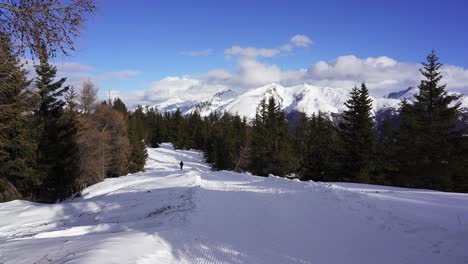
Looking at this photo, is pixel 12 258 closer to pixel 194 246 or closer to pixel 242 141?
pixel 194 246

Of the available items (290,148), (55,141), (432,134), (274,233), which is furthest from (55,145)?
(432,134)

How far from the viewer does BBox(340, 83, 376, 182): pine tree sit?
3130 cm

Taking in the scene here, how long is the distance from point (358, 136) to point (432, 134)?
6121mm

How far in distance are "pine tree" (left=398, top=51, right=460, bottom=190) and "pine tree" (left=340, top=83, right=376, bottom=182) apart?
3.78m

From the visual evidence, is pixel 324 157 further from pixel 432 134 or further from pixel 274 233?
pixel 274 233

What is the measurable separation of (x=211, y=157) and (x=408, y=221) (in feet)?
208

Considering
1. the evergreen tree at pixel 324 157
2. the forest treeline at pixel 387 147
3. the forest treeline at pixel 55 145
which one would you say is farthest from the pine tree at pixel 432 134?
the forest treeline at pixel 55 145

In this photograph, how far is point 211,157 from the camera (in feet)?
236

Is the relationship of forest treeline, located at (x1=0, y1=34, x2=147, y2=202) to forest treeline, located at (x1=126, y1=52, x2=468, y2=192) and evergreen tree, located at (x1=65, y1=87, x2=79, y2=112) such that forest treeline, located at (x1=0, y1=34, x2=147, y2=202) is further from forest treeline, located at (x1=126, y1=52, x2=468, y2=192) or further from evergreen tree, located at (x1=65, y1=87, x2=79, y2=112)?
forest treeline, located at (x1=126, y1=52, x2=468, y2=192)

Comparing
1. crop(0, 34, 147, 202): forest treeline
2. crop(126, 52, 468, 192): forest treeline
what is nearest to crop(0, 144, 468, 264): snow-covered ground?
crop(0, 34, 147, 202): forest treeline

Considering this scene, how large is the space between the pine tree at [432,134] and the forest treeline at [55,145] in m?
29.2

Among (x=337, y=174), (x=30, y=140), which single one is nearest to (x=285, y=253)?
(x=30, y=140)

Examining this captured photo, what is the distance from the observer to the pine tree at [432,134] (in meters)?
28.5

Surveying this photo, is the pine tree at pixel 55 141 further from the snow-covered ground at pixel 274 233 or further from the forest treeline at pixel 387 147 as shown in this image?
the forest treeline at pixel 387 147
